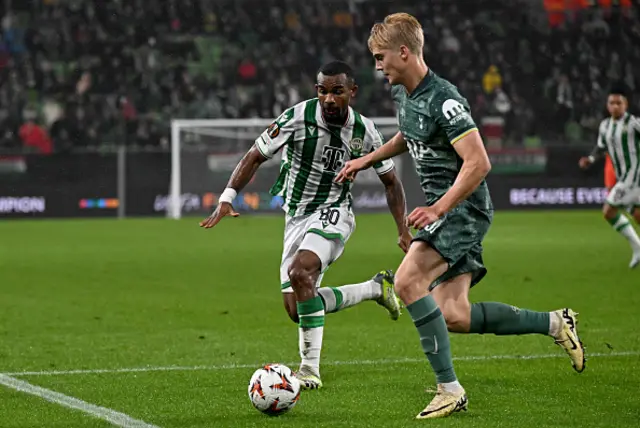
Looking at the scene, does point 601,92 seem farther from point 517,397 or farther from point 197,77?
point 517,397

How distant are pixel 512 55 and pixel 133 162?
10749 millimetres

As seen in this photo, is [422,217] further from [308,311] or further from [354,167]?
[308,311]

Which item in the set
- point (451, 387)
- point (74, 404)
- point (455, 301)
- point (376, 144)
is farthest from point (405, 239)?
point (74, 404)

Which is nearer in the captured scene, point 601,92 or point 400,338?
point 400,338

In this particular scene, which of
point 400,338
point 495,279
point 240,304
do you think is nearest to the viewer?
point 400,338

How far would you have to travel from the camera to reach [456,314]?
20.3ft

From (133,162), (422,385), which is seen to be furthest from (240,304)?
(133,162)

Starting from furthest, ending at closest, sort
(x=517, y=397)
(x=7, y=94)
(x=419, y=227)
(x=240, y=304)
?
(x=7, y=94)
(x=240, y=304)
(x=517, y=397)
(x=419, y=227)

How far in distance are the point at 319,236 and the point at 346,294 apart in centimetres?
67

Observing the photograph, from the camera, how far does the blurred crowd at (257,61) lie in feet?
90.5

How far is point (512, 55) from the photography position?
3044 centimetres

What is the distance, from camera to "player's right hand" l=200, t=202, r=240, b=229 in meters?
6.86

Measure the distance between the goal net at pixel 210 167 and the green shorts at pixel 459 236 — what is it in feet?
58.3

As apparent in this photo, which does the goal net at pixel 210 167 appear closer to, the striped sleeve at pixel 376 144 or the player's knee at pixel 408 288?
the striped sleeve at pixel 376 144
